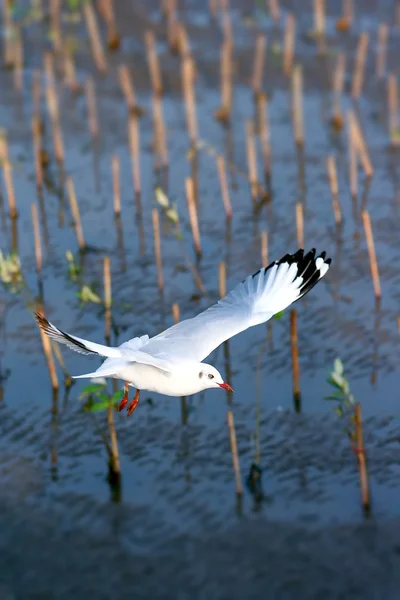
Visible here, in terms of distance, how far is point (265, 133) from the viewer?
610 inches

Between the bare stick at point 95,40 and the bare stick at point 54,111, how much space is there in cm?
90

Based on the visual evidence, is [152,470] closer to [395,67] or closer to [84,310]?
[84,310]

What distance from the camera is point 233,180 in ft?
50.1

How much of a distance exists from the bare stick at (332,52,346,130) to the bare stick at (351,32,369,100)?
21 cm

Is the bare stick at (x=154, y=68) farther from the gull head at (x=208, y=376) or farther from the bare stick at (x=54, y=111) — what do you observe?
the gull head at (x=208, y=376)

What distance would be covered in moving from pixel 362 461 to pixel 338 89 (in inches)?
384

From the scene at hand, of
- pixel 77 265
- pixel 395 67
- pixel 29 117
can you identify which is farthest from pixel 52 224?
pixel 395 67

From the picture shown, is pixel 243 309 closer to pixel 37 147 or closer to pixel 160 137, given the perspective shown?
pixel 160 137

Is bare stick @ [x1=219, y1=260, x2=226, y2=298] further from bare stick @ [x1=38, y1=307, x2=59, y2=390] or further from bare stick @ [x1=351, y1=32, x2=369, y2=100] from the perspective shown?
bare stick @ [x1=351, y1=32, x2=369, y2=100]

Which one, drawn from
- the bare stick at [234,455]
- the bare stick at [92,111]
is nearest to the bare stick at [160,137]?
the bare stick at [92,111]

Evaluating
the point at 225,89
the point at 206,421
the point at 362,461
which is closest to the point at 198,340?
the point at 362,461

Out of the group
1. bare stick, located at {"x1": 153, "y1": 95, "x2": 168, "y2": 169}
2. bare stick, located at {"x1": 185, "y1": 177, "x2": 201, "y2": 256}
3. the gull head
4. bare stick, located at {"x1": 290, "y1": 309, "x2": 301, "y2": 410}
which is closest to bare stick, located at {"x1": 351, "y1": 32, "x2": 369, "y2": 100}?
bare stick, located at {"x1": 153, "y1": 95, "x2": 168, "y2": 169}

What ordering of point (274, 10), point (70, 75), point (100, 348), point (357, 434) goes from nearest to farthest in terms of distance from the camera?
point (100, 348) → point (357, 434) → point (70, 75) → point (274, 10)

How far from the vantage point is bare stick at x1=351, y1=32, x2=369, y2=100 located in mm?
17766
